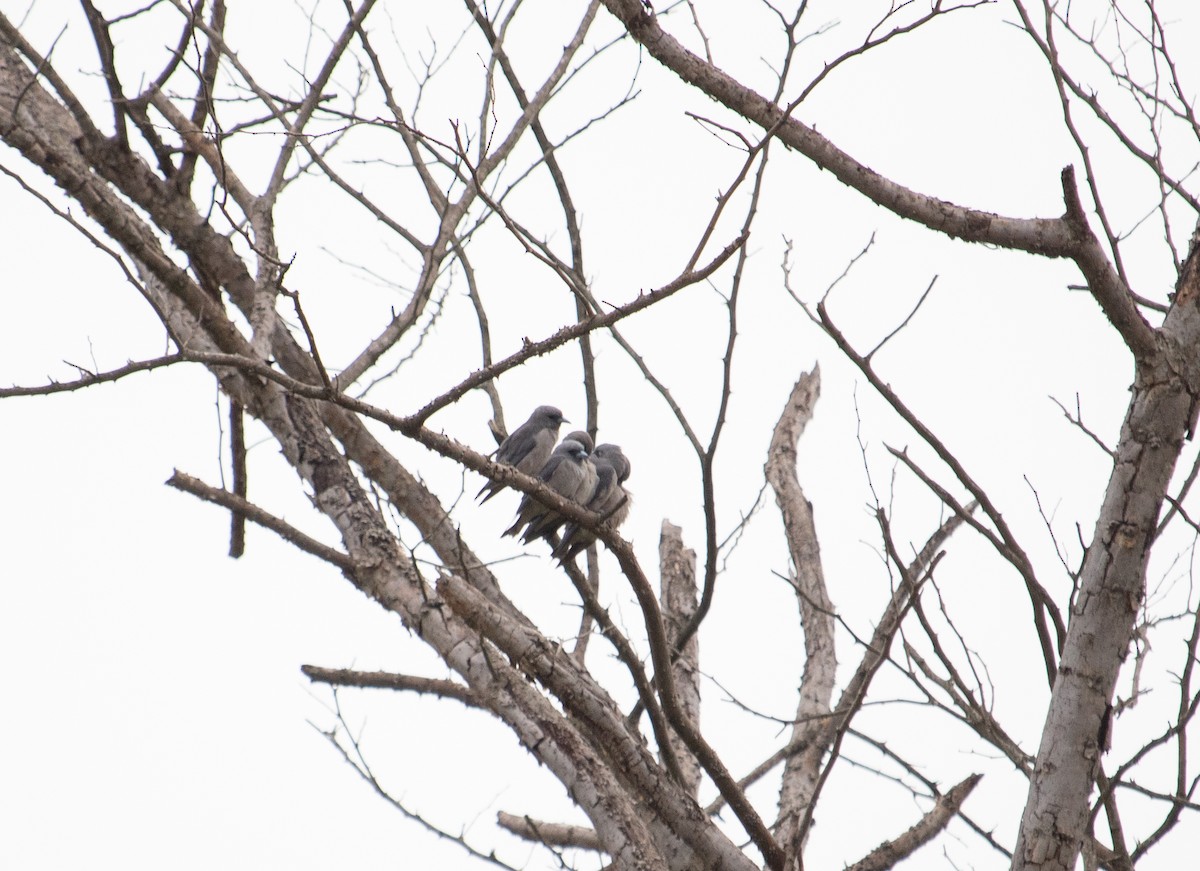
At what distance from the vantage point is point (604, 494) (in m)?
6.84

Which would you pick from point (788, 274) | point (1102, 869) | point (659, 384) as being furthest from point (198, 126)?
point (1102, 869)

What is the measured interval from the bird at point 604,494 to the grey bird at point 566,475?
79 mm

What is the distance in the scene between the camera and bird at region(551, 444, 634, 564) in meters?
5.88

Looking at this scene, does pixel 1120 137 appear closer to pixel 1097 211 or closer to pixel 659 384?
pixel 1097 211

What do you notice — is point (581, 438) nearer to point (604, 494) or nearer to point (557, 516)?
point (604, 494)

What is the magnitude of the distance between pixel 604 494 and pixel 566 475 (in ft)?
1.03

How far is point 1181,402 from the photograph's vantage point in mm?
2680

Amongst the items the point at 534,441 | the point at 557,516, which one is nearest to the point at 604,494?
the point at 534,441

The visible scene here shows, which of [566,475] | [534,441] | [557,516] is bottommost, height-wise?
[557,516]

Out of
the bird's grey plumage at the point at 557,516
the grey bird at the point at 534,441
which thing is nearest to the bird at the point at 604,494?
the bird's grey plumage at the point at 557,516

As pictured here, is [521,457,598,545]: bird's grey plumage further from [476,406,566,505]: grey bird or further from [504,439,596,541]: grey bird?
[476,406,566,505]: grey bird

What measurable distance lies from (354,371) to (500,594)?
1.12 metres

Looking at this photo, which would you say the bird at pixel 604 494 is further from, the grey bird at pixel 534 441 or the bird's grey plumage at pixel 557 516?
the grey bird at pixel 534 441

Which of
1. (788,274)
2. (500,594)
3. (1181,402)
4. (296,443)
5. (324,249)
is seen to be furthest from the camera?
(324,249)
